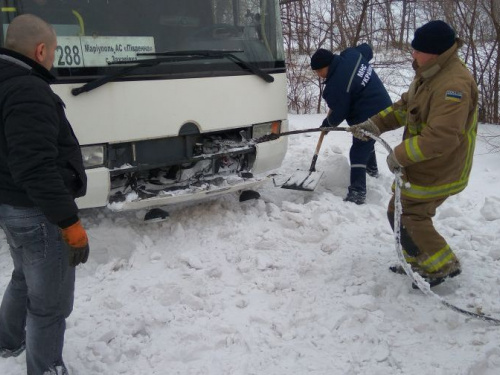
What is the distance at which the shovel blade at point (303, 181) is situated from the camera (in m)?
5.20

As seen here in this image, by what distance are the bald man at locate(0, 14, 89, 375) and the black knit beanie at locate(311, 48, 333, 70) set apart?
3.31 meters

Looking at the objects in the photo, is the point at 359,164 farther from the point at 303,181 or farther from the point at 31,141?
the point at 31,141

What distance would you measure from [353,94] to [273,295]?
2.72 metres

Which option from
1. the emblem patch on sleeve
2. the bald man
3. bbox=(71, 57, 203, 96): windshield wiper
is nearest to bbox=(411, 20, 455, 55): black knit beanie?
the emblem patch on sleeve

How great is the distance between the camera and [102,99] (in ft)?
11.8

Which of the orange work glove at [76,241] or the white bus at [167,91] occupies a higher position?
the white bus at [167,91]

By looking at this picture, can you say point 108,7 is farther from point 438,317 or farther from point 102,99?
point 438,317

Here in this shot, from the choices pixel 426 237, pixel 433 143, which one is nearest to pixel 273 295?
pixel 426 237

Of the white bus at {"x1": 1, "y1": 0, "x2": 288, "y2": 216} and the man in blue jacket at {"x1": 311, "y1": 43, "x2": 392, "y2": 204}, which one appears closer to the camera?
the white bus at {"x1": 1, "y1": 0, "x2": 288, "y2": 216}

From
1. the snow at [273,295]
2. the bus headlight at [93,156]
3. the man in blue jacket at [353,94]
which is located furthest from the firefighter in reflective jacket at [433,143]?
the bus headlight at [93,156]

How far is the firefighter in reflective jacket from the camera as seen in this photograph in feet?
9.41

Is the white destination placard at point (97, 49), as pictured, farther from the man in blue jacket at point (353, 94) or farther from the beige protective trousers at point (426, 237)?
the beige protective trousers at point (426, 237)

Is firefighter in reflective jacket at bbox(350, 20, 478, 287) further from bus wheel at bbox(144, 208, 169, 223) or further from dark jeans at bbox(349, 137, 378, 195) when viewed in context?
bus wheel at bbox(144, 208, 169, 223)

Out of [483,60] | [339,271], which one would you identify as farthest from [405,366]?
[483,60]
